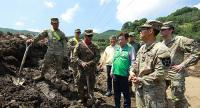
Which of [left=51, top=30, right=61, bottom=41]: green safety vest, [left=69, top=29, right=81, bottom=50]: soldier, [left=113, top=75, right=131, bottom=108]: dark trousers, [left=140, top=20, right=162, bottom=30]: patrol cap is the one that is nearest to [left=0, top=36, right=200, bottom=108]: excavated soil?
[left=69, top=29, right=81, bottom=50]: soldier

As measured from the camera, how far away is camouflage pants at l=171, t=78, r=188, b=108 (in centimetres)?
834

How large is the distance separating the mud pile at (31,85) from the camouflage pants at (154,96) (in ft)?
14.3

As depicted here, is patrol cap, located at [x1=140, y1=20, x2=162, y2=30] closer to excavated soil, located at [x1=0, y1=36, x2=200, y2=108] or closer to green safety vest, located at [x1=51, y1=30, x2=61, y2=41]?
excavated soil, located at [x1=0, y1=36, x2=200, y2=108]

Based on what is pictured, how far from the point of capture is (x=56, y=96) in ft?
36.8

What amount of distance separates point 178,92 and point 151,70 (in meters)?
2.05

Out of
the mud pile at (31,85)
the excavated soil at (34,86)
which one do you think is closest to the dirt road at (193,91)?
the excavated soil at (34,86)

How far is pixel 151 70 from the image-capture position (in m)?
6.54

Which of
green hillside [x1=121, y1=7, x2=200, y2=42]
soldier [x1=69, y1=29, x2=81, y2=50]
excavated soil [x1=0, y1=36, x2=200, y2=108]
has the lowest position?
excavated soil [x1=0, y1=36, x2=200, y2=108]

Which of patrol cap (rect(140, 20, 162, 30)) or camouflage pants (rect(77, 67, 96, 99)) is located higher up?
patrol cap (rect(140, 20, 162, 30))

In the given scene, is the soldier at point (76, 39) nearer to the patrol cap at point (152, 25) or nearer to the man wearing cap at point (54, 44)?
the man wearing cap at point (54, 44)

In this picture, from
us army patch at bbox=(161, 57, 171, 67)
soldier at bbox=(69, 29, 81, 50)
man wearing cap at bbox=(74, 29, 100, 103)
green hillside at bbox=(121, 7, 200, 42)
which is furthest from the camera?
green hillside at bbox=(121, 7, 200, 42)

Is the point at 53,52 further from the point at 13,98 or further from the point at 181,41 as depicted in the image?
the point at 181,41

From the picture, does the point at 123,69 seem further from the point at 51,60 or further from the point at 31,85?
the point at 31,85

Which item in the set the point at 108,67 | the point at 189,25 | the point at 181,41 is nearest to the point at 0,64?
the point at 108,67
